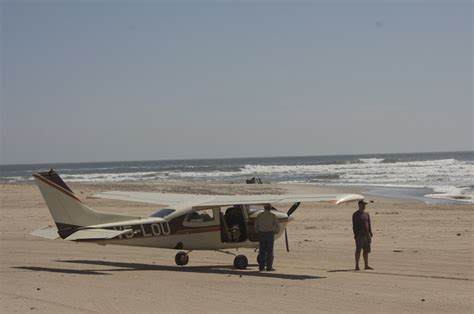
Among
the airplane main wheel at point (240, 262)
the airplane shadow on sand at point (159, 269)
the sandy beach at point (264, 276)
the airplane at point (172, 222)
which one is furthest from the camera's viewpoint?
the airplane main wheel at point (240, 262)

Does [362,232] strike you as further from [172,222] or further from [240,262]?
[172,222]

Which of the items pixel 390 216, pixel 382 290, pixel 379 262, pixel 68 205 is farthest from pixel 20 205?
pixel 382 290

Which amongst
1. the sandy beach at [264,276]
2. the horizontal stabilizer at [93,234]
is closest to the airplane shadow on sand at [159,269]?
the sandy beach at [264,276]

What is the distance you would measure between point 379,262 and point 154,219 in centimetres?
493

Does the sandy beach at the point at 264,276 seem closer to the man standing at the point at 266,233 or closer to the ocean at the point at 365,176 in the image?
the man standing at the point at 266,233

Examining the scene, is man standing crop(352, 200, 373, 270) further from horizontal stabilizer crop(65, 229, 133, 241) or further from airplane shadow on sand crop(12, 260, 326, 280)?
horizontal stabilizer crop(65, 229, 133, 241)

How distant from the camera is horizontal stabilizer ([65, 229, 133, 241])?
14.5m

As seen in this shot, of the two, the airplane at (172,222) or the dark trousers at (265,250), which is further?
the dark trousers at (265,250)

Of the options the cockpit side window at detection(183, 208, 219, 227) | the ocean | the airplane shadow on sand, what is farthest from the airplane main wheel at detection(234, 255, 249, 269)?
the ocean

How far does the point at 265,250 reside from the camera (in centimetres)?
1534

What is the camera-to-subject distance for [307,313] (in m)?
10.1

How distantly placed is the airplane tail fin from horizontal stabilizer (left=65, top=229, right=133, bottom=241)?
0.27 m

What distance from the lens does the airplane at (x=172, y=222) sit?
49.0ft

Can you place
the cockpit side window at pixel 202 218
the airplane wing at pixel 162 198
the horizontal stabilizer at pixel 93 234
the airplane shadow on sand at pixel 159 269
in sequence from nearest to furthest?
the airplane shadow on sand at pixel 159 269 → the horizontal stabilizer at pixel 93 234 → the cockpit side window at pixel 202 218 → the airplane wing at pixel 162 198
